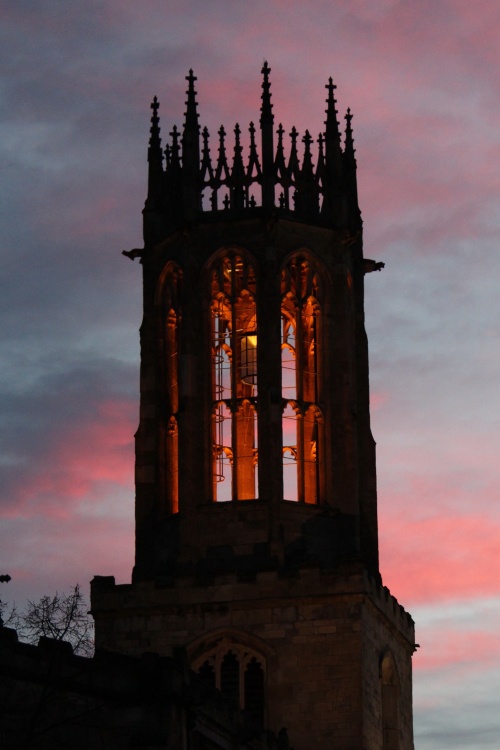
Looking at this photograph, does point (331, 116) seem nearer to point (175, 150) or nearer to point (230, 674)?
point (175, 150)

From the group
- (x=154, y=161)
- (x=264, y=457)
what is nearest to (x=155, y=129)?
(x=154, y=161)

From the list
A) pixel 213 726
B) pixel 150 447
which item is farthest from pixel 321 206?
pixel 213 726

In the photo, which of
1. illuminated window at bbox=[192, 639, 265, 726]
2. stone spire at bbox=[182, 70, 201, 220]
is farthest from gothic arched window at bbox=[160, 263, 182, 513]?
illuminated window at bbox=[192, 639, 265, 726]

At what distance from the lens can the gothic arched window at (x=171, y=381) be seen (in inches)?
2891

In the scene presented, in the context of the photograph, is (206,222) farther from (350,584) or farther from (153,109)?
(350,584)

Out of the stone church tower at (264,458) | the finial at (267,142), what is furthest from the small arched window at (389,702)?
the finial at (267,142)

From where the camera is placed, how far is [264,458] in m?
71.9

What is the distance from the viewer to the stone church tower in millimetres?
69500

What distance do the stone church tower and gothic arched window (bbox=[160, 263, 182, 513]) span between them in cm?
6

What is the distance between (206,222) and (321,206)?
3510 millimetres

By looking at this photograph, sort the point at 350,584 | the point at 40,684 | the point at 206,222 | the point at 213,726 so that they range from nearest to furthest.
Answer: the point at 40,684
the point at 213,726
the point at 350,584
the point at 206,222

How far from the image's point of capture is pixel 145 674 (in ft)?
174

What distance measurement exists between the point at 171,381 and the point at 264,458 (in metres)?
4.17

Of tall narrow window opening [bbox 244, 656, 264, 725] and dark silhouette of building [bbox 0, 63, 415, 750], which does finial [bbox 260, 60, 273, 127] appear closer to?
dark silhouette of building [bbox 0, 63, 415, 750]
